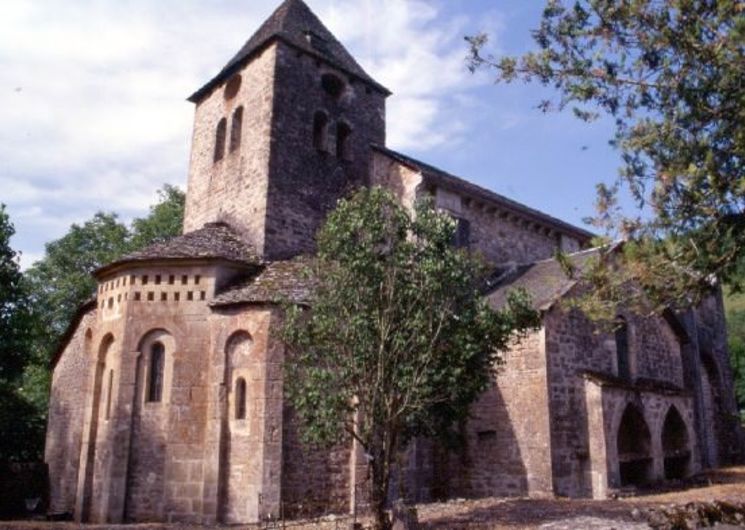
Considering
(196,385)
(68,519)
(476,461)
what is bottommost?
(68,519)

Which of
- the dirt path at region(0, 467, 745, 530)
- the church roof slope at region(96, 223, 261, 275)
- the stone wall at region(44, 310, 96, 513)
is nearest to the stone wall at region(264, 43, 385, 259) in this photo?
the church roof slope at region(96, 223, 261, 275)

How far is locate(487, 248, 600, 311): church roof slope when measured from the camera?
17.4m

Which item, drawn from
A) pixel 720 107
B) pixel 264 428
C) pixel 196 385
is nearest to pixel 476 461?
pixel 264 428

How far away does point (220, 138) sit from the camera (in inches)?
859

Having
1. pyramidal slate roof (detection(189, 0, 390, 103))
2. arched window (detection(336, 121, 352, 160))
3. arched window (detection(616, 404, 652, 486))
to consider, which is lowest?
arched window (detection(616, 404, 652, 486))

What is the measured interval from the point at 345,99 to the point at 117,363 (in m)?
11.1

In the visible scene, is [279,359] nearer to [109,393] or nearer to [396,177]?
[109,393]

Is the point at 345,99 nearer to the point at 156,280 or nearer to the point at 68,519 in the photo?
the point at 156,280

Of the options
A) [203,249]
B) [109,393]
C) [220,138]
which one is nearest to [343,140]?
[220,138]

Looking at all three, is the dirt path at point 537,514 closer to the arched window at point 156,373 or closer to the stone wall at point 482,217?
the arched window at point 156,373

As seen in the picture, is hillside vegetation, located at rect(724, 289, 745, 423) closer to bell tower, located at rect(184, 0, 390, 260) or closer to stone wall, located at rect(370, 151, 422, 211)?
stone wall, located at rect(370, 151, 422, 211)

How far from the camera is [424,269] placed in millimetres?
11312

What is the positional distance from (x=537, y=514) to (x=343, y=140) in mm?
13332

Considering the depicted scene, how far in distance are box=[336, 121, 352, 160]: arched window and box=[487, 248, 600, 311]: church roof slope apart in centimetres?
638
